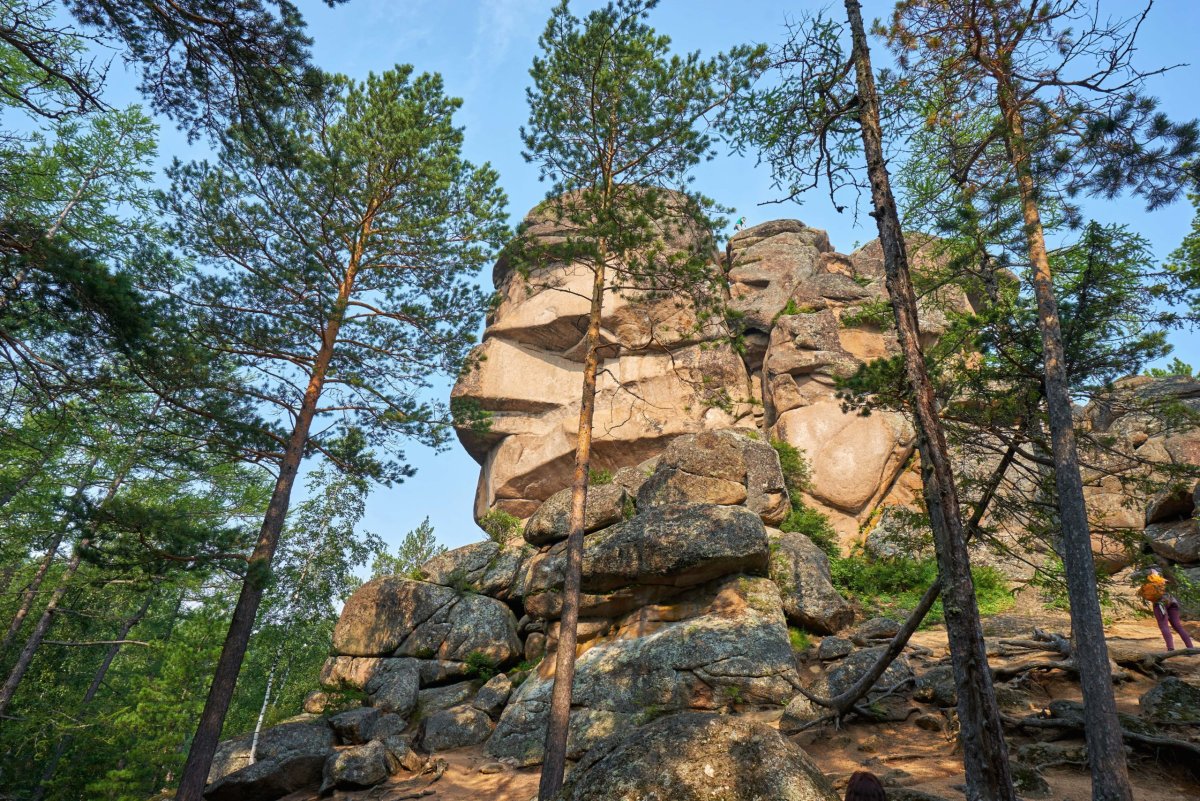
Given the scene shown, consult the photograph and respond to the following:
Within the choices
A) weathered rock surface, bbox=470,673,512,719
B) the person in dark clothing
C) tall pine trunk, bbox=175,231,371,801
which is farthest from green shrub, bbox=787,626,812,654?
the person in dark clothing

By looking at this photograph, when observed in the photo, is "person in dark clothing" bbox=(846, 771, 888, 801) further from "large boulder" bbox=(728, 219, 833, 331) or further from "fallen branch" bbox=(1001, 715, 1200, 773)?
"large boulder" bbox=(728, 219, 833, 331)

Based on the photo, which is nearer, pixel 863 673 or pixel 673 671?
pixel 863 673

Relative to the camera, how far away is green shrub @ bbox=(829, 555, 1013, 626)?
17.3 meters

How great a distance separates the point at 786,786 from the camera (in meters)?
4.06

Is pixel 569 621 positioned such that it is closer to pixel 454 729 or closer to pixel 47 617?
pixel 454 729

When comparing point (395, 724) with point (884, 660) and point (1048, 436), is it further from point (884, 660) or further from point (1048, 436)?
point (1048, 436)

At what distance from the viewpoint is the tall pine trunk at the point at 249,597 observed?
32.5ft

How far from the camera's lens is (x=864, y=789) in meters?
2.76

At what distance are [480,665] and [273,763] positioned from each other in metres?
5.74

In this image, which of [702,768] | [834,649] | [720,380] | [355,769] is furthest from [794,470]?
[702,768]

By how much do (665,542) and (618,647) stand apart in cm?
269

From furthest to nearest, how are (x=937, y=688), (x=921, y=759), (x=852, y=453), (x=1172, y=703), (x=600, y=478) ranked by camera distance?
(x=600, y=478) → (x=852, y=453) → (x=937, y=688) → (x=921, y=759) → (x=1172, y=703)

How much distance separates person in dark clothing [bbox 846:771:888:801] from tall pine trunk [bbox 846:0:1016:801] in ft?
10.8

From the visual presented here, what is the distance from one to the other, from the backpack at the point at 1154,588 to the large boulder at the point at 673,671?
6.09 m
